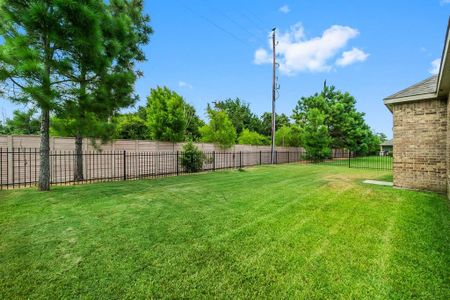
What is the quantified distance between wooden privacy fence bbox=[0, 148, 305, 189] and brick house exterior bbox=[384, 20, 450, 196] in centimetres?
865

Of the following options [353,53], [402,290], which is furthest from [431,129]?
[353,53]

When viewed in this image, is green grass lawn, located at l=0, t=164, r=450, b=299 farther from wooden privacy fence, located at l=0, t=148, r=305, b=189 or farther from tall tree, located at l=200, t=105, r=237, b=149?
tall tree, located at l=200, t=105, r=237, b=149

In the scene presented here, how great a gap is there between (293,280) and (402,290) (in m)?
1.01

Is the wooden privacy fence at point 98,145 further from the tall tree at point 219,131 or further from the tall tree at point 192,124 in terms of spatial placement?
the tall tree at point 192,124

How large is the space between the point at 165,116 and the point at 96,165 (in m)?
4.12

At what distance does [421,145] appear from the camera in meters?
6.56

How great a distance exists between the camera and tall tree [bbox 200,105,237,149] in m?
14.7

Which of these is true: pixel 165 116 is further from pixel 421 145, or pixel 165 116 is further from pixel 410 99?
pixel 421 145

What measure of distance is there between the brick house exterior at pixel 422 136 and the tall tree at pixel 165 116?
29.7ft

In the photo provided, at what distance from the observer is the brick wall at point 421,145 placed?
624cm

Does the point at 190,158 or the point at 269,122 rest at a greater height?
the point at 269,122

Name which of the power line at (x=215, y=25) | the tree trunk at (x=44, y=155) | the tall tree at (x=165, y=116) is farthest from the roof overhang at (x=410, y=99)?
the power line at (x=215, y=25)

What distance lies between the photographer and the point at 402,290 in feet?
7.00

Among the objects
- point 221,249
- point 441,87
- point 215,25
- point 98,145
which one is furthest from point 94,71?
point 215,25
